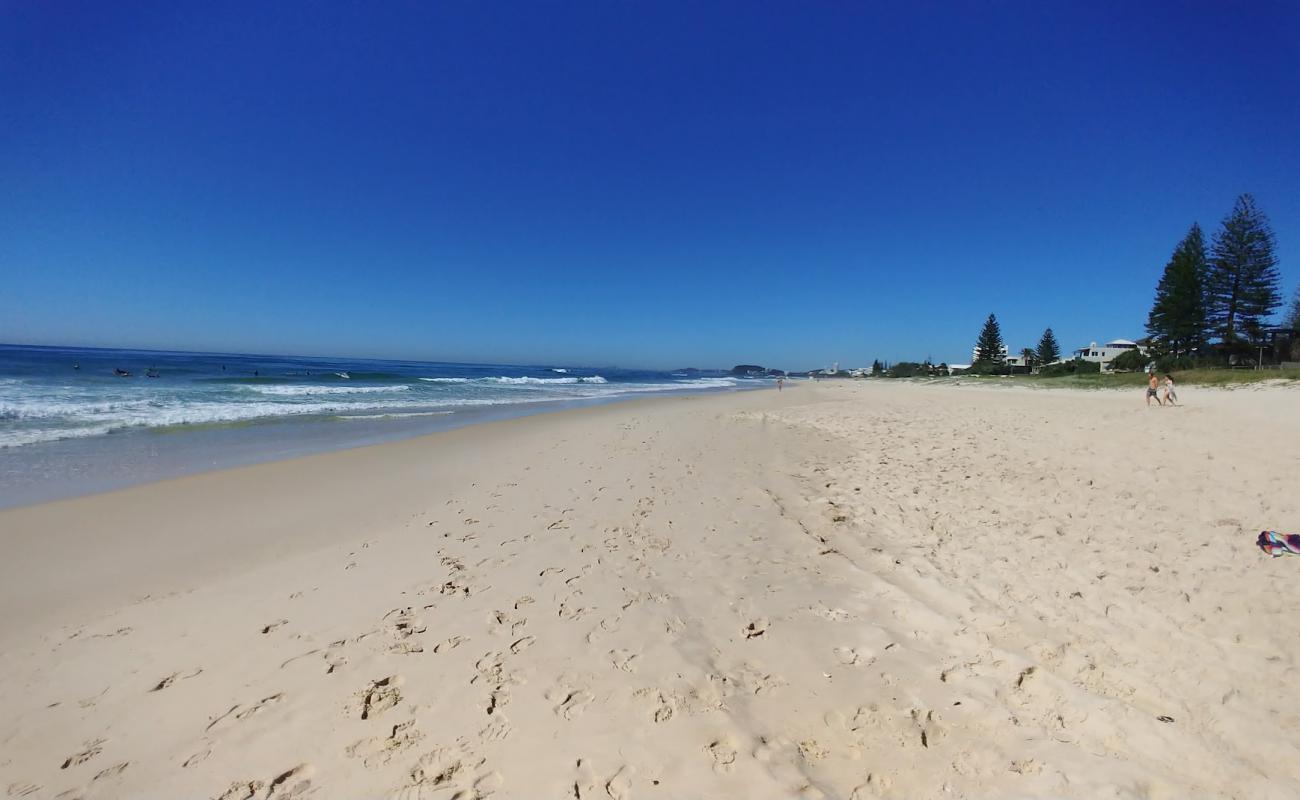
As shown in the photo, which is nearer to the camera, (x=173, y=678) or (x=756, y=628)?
(x=173, y=678)

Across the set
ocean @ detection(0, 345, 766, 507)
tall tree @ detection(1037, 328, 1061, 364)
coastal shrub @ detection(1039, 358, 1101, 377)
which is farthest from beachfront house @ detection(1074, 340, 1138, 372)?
ocean @ detection(0, 345, 766, 507)

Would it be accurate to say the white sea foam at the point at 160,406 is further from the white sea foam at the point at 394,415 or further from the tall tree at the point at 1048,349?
the tall tree at the point at 1048,349

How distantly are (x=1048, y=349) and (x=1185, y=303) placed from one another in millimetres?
35483

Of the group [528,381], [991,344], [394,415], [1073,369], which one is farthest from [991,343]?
[394,415]

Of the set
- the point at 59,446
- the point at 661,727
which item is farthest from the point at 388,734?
the point at 59,446

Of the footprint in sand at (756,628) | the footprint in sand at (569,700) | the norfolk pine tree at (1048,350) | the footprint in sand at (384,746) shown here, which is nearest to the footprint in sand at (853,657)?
the footprint in sand at (756,628)

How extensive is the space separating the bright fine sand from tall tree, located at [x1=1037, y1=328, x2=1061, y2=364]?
82599 millimetres

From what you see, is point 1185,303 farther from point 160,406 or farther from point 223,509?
point 160,406

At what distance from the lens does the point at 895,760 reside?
96.5 inches

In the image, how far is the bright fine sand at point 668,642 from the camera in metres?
2.41

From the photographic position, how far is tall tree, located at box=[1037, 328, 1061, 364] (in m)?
71.8

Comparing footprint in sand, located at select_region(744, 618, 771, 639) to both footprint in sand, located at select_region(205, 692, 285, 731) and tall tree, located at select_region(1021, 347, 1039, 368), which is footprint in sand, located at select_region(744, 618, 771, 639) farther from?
tall tree, located at select_region(1021, 347, 1039, 368)

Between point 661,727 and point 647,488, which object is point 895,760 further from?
point 647,488

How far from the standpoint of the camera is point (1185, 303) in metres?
39.7
